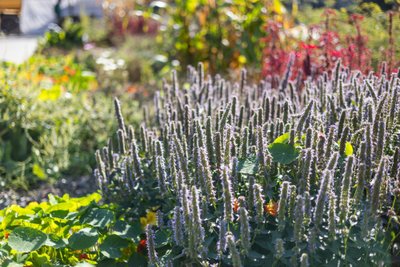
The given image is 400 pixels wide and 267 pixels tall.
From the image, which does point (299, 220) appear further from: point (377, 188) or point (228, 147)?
point (228, 147)

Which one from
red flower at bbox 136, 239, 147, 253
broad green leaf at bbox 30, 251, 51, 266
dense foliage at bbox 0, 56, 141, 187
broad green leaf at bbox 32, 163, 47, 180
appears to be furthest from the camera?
dense foliage at bbox 0, 56, 141, 187

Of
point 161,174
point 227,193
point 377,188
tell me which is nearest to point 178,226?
point 227,193

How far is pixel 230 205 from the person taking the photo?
7.25ft

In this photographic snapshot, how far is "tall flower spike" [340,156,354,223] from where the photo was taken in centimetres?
207

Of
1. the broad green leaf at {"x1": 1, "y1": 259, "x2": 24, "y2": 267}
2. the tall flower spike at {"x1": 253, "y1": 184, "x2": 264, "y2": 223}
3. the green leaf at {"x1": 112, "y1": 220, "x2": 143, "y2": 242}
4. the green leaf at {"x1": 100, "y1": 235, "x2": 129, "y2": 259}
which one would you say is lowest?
the green leaf at {"x1": 100, "y1": 235, "x2": 129, "y2": 259}

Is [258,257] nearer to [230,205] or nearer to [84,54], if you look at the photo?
[230,205]

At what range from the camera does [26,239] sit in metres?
2.55

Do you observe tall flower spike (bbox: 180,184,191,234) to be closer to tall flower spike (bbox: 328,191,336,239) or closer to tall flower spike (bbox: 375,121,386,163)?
tall flower spike (bbox: 328,191,336,239)

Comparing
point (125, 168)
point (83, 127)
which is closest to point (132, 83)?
point (83, 127)

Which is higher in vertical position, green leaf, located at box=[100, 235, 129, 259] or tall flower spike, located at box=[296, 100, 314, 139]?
tall flower spike, located at box=[296, 100, 314, 139]

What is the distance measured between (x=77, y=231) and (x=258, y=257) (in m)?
0.98

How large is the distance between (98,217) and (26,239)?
40 cm

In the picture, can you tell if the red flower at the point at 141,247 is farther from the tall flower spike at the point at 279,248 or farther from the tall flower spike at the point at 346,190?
the tall flower spike at the point at 346,190

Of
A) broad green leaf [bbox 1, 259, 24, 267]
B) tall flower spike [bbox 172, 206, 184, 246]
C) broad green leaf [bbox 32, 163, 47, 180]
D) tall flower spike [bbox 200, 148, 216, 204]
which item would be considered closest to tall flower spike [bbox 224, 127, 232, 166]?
tall flower spike [bbox 200, 148, 216, 204]
